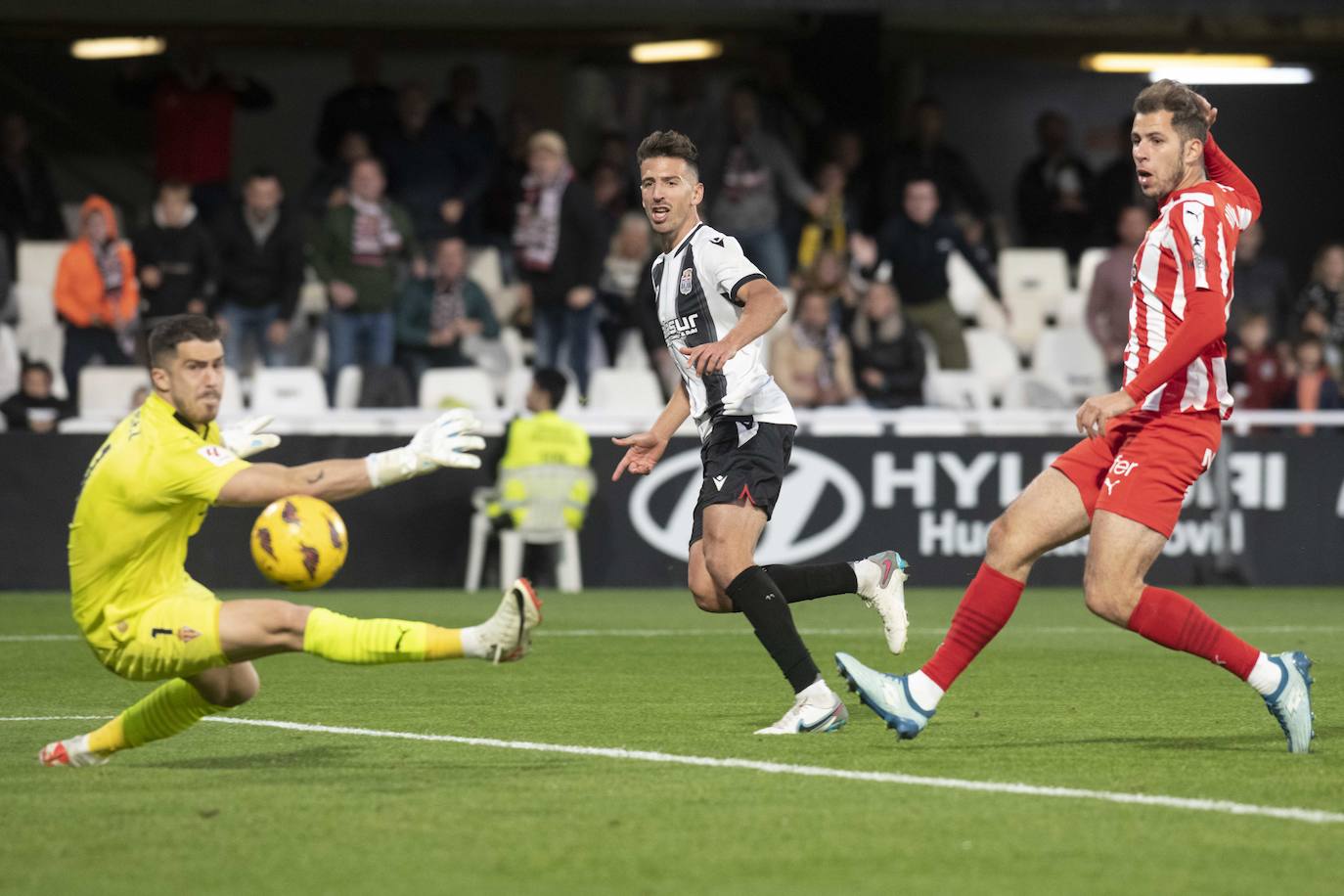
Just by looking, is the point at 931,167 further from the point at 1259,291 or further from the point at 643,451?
the point at 643,451

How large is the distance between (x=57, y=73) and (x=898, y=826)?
1785 centimetres

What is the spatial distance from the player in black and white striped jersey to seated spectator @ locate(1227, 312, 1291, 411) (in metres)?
10.5

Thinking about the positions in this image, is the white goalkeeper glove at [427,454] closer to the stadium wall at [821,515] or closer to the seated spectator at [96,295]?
the stadium wall at [821,515]

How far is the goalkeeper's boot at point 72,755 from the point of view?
22.0 feet

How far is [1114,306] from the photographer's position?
668 inches

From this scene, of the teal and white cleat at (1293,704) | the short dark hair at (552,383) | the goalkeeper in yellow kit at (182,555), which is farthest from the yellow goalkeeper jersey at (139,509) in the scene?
the short dark hair at (552,383)

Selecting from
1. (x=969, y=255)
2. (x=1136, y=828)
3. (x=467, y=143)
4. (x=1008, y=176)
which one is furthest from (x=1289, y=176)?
(x=1136, y=828)

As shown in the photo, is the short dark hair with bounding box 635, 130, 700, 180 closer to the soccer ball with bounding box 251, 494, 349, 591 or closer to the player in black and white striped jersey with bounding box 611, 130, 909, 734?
the player in black and white striped jersey with bounding box 611, 130, 909, 734

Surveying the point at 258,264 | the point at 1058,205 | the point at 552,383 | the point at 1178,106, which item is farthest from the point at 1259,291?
the point at 1178,106

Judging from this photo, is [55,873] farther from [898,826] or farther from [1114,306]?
[1114,306]

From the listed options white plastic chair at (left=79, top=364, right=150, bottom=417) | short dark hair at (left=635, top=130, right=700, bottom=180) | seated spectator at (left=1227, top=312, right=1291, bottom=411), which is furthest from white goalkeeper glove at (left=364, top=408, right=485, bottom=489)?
seated spectator at (left=1227, top=312, right=1291, bottom=411)

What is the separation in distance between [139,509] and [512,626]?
1.19 m

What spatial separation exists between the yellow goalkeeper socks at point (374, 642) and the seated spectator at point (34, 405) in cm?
935

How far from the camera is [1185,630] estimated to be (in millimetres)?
6859
